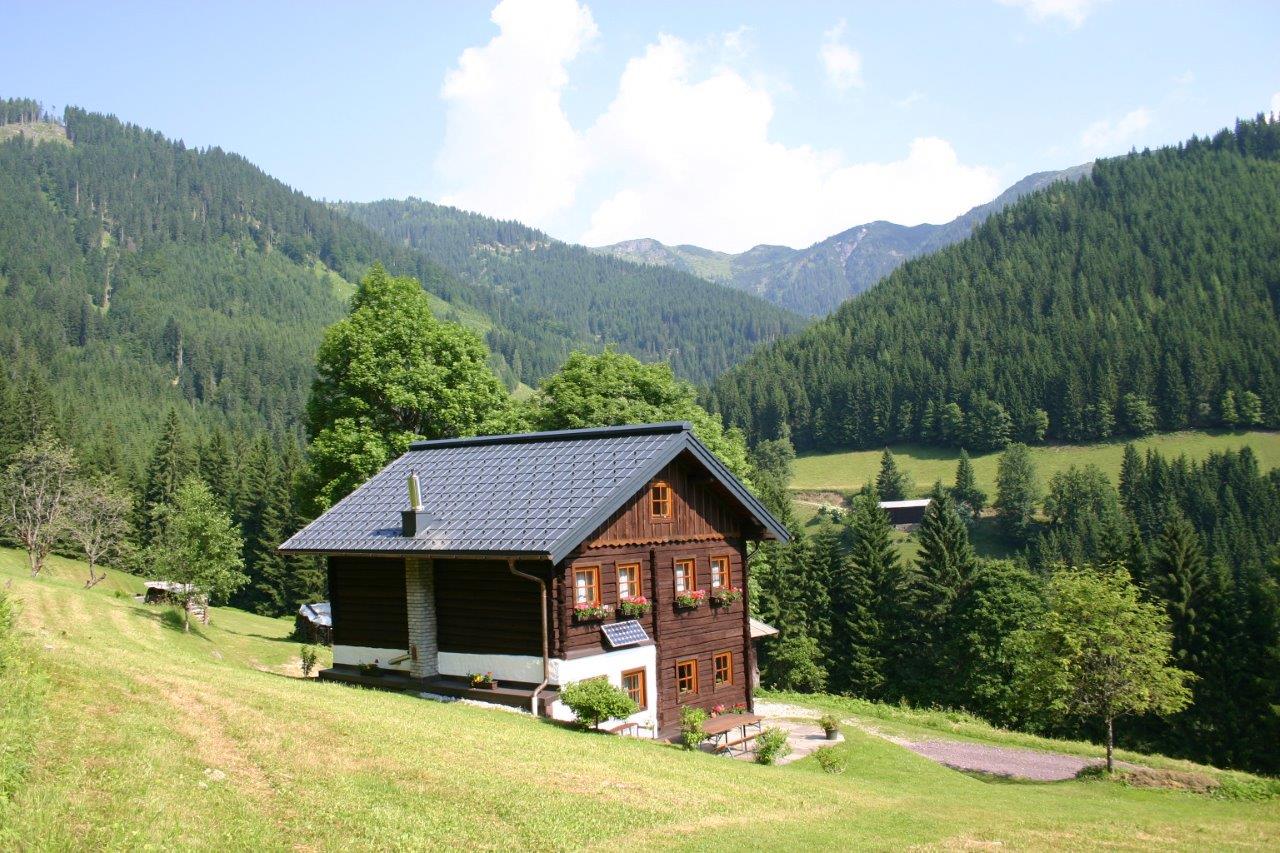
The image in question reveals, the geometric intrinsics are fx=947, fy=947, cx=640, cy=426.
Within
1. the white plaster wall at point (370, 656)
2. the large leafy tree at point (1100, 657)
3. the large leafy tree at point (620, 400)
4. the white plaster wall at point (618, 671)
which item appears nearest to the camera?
the white plaster wall at point (618, 671)

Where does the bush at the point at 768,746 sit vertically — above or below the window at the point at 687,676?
below

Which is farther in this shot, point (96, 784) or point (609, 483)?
point (609, 483)

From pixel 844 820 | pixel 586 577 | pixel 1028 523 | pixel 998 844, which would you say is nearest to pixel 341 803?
pixel 844 820

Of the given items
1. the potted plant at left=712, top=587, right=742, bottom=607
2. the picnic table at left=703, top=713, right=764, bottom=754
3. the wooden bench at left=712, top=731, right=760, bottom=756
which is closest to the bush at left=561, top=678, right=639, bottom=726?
the picnic table at left=703, top=713, right=764, bottom=754

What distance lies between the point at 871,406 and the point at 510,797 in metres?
172

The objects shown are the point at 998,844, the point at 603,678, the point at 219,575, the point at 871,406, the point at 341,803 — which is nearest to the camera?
the point at 341,803

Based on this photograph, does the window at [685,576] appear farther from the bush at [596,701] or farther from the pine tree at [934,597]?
the pine tree at [934,597]

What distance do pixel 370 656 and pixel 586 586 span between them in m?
7.86

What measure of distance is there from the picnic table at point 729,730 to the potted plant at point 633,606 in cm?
350

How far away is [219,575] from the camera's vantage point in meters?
44.6

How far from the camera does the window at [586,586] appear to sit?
24234 millimetres

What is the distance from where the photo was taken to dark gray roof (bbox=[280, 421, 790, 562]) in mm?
23766

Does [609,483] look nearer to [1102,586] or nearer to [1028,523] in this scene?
[1102,586]

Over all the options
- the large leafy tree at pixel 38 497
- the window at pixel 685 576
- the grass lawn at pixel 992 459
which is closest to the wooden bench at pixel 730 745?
the window at pixel 685 576
